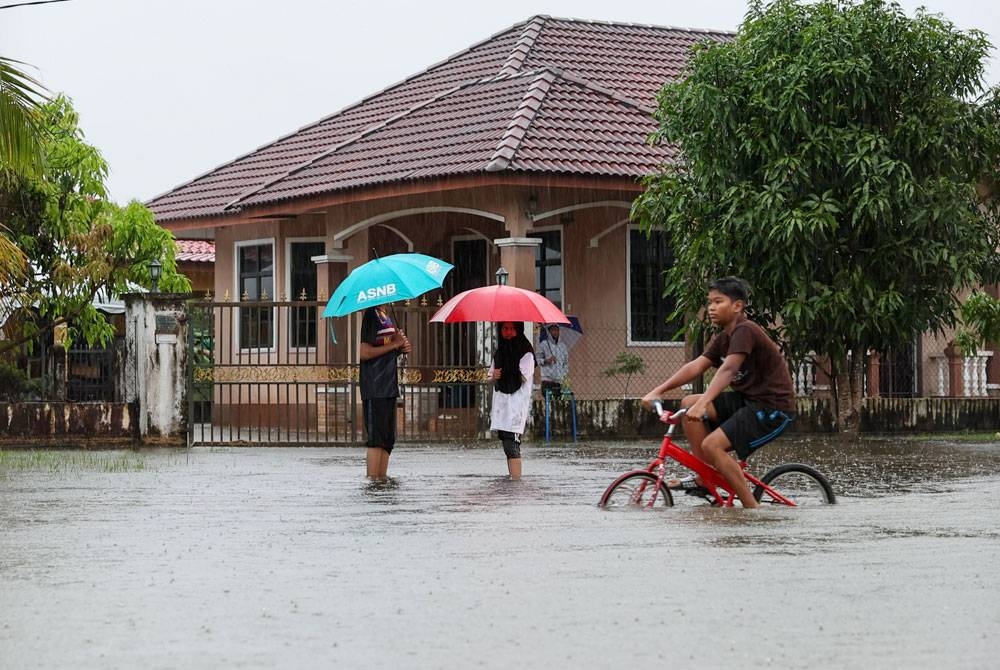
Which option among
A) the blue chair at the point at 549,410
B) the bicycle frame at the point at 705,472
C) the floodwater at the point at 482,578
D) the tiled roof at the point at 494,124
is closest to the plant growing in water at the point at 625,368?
the blue chair at the point at 549,410

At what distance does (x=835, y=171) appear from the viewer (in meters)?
21.3

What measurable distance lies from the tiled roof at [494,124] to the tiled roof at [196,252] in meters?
7.18

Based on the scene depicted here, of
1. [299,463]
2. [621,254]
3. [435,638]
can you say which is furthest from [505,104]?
[435,638]

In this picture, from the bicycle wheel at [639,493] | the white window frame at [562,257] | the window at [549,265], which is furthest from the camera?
the window at [549,265]

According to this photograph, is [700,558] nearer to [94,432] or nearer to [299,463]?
[299,463]

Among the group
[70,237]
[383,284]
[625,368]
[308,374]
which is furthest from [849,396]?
[70,237]

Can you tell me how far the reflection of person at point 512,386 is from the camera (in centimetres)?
1516

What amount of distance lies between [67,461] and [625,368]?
8913 millimetres

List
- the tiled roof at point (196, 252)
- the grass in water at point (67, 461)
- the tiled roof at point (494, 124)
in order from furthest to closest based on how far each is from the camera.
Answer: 1. the tiled roof at point (196, 252)
2. the tiled roof at point (494, 124)
3. the grass in water at point (67, 461)

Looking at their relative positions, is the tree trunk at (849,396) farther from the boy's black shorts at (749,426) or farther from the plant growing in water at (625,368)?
the boy's black shorts at (749,426)

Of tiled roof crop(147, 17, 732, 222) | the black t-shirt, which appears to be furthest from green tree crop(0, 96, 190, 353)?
the black t-shirt

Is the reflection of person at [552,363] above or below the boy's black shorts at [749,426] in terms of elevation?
above

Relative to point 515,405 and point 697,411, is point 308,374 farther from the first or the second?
point 697,411

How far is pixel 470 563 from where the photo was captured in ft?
28.8
